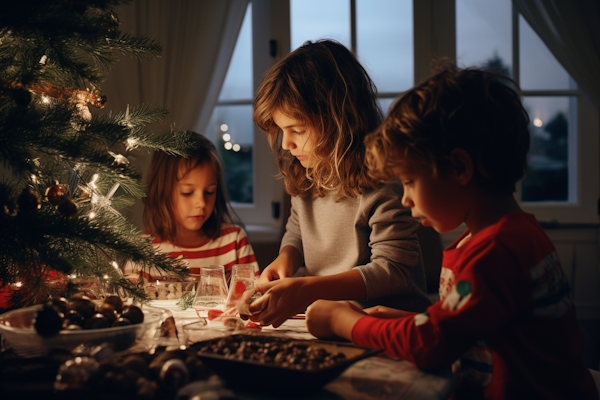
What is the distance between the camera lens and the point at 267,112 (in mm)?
1456

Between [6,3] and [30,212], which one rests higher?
[6,3]

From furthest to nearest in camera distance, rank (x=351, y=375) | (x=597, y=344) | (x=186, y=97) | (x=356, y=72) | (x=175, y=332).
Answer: (x=186, y=97) < (x=597, y=344) < (x=356, y=72) < (x=175, y=332) < (x=351, y=375)

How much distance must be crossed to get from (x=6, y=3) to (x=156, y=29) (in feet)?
8.08

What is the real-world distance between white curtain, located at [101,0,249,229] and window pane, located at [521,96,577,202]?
1999mm

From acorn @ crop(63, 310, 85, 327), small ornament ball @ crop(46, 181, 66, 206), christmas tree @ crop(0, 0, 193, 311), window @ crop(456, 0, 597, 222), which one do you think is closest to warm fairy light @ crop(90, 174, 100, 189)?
christmas tree @ crop(0, 0, 193, 311)

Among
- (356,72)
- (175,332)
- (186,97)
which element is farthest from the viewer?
(186,97)

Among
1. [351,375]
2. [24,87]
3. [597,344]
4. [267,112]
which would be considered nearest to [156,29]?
[267,112]

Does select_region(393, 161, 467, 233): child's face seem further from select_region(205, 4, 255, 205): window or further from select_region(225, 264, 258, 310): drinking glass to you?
select_region(205, 4, 255, 205): window

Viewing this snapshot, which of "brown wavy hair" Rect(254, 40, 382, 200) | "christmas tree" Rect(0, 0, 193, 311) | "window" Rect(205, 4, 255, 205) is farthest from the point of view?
"window" Rect(205, 4, 255, 205)

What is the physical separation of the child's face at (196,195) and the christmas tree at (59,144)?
70 cm

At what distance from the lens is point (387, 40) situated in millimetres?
3174

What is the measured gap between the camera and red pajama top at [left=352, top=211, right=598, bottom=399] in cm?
75

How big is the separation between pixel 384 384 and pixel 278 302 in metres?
0.35

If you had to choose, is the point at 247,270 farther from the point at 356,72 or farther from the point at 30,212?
the point at 356,72
